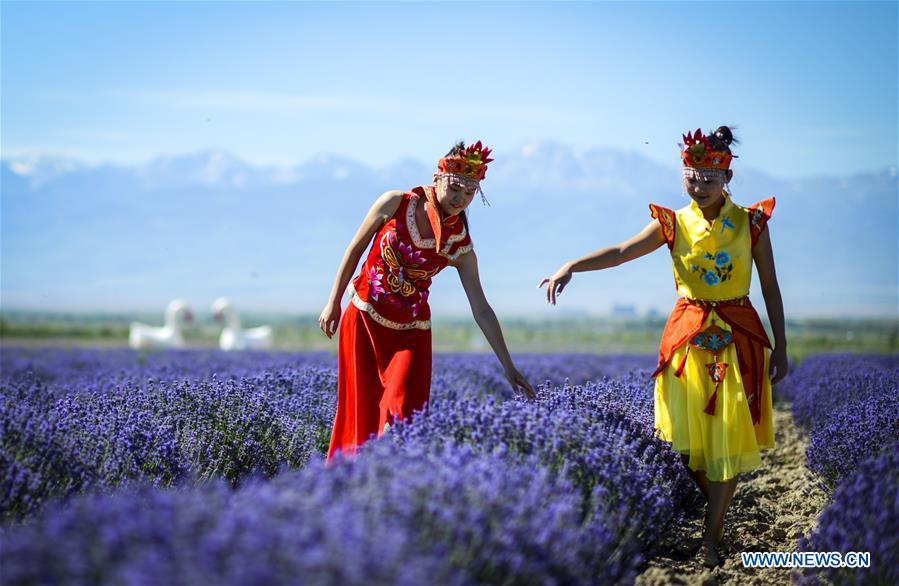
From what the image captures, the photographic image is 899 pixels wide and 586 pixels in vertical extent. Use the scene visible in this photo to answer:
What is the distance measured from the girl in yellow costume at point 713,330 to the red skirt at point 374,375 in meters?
Answer: 0.65

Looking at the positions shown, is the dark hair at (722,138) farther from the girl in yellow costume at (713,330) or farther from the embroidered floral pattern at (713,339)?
the embroidered floral pattern at (713,339)

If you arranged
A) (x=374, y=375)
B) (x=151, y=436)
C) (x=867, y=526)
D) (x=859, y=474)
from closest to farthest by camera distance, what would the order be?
1. (x=867, y=526)
2. (x=859, y=474)
3. (x=151, y=436)
4. (x=374, y=375)

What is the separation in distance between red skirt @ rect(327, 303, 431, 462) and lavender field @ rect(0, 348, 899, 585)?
1.31ft

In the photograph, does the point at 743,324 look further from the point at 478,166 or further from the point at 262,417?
the point at 262,417

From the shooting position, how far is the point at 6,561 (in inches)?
77.2

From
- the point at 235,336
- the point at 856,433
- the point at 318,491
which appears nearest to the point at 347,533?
the point at 318,491

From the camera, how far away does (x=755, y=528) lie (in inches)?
183

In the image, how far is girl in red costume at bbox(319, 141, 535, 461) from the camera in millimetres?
4059

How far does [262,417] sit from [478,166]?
5.12ft

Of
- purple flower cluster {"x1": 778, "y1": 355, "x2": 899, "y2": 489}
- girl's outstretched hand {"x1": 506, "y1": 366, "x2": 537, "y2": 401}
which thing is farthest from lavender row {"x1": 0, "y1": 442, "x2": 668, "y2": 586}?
purple flower cluster {"x1": 778, "y1": 355, "x2": 899, "y2": 489}

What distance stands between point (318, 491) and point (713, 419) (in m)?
2.24

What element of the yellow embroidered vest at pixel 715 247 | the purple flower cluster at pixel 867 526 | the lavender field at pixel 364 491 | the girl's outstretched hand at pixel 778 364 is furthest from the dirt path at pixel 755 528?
the yellow embroidered vest at pixel 715 247

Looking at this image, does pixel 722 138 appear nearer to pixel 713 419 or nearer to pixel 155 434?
pixel 713 419

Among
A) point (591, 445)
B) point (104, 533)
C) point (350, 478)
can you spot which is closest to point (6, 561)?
point (104, 533)
